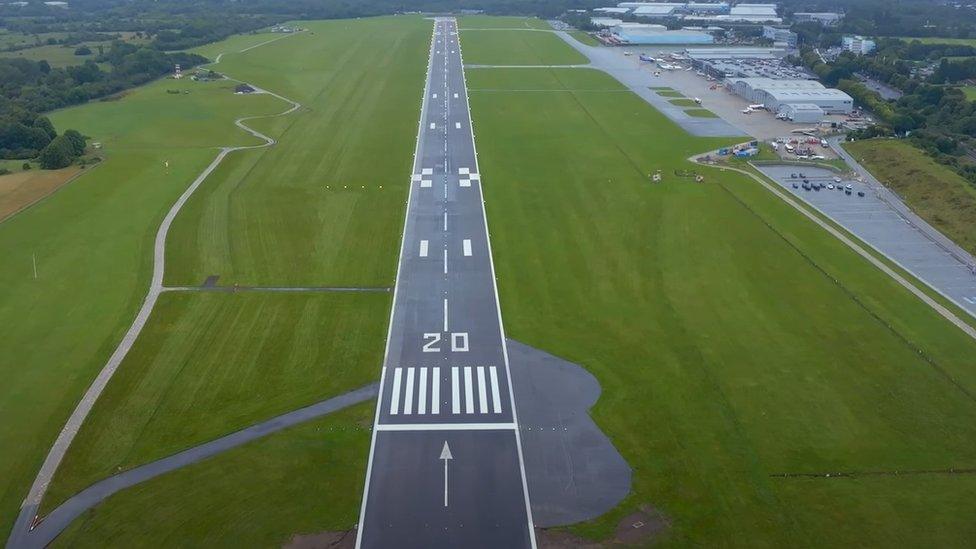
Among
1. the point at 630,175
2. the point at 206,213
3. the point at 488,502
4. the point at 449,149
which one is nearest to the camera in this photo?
the point at 488,502

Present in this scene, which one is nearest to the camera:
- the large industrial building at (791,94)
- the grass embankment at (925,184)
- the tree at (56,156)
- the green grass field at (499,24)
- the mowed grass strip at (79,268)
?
the mowed grass strip at (79,268)

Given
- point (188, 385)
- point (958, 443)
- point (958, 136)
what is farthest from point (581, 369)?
point (958, 136)

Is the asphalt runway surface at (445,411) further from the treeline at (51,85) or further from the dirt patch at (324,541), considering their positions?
the treeline at (51,85)

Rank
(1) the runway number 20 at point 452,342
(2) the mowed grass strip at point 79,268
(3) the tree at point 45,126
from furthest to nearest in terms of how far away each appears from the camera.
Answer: (3) the tree at point 45,126 → (1) the runway number 20 at point 452,342 → (2) the mowed grass strip at point 79,268

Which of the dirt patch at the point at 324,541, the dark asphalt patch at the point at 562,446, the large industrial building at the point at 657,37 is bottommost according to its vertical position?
the dirt patch at the point at 324,541

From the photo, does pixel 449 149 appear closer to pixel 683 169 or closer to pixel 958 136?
pixel 683 169

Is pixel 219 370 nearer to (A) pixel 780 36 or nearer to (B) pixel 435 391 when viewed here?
(B) pixel 435 391

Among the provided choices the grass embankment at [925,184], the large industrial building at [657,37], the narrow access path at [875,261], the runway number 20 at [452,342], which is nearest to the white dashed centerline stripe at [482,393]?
the runway number 20 at [452,342]
